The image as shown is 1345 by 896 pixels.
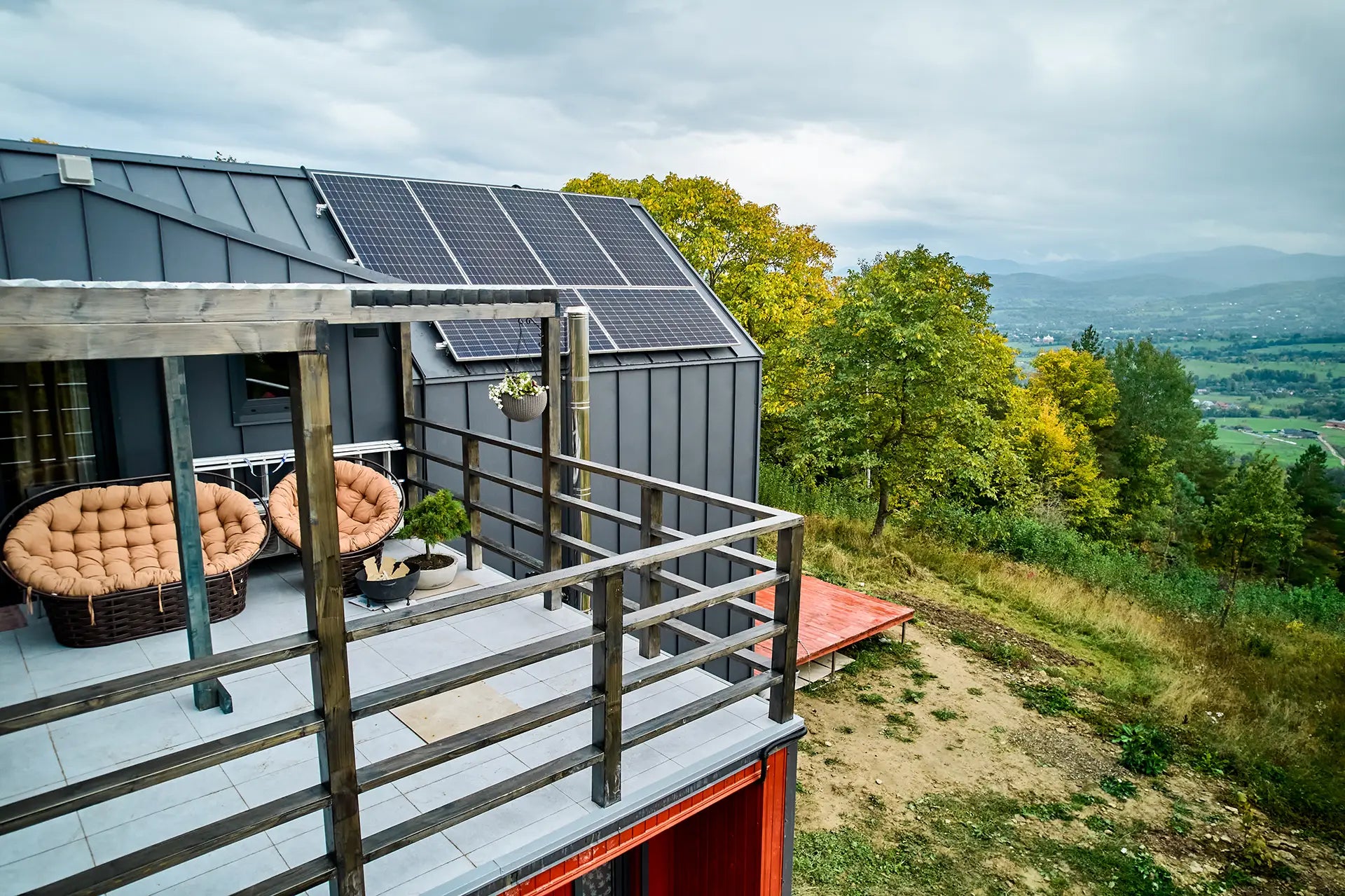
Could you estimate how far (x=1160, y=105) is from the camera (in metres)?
80.2

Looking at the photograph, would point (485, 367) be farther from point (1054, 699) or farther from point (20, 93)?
point (20, 93)

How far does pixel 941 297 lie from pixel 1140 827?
36.7 feet

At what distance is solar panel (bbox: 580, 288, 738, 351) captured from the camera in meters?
8.00

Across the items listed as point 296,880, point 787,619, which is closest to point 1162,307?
point 787,619

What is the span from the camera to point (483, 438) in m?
5.57

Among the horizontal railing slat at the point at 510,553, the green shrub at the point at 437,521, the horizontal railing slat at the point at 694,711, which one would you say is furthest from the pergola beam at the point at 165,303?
the horizontal railing slat at the point at 510,553

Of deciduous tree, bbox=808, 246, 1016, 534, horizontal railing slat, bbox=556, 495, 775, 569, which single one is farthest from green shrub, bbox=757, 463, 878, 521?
horizontal railing slat, bbox=556, 495, 775, 569

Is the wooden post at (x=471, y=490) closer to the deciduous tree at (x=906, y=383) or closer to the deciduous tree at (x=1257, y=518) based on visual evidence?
the deciduous tree at (x=906, y=383)

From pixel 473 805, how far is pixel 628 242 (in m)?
8.25

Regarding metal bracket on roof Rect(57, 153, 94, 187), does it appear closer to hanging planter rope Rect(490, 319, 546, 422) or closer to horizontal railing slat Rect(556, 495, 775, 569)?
hanging planter rope Rect(490, 319, 546, 422)

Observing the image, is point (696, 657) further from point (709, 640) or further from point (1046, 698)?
point (1046, 698)

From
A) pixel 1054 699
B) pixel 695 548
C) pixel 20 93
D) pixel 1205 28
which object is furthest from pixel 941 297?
pixel 1205 28

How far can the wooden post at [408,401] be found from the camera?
20.5ft

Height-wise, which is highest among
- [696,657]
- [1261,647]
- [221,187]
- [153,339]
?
[221,187]
